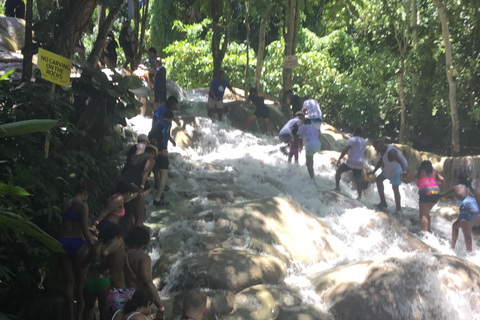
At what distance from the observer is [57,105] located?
290 inches

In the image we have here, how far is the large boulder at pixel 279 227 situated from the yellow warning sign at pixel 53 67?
10.5ft

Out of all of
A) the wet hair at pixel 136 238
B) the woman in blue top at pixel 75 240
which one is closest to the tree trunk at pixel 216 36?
the woman in blue top at pixel 75 240

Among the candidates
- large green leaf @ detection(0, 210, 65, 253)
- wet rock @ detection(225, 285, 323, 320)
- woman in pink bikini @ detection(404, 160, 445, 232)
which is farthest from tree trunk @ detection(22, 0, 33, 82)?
woman in pink bikini @ detection(404, 160, 445, 232)

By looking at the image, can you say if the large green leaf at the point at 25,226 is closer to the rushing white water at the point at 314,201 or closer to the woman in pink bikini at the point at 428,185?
the rushing white water at the point at 314,201

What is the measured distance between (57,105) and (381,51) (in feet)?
55.8

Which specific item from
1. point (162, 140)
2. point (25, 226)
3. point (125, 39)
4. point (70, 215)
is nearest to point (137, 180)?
point (162, 140)

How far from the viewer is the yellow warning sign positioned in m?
6.52

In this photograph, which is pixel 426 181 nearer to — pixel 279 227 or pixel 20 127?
pixel 279 227

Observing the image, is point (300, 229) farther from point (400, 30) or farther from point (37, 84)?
point (400, 30)

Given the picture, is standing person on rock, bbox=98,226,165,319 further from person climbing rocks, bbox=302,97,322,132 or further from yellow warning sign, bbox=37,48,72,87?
person climbing rocks, bbox=302,97,322,132

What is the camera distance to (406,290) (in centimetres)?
658

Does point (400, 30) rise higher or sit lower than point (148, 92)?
higher

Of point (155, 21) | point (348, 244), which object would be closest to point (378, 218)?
point (348, 244)

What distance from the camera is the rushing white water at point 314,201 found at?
7109mm
